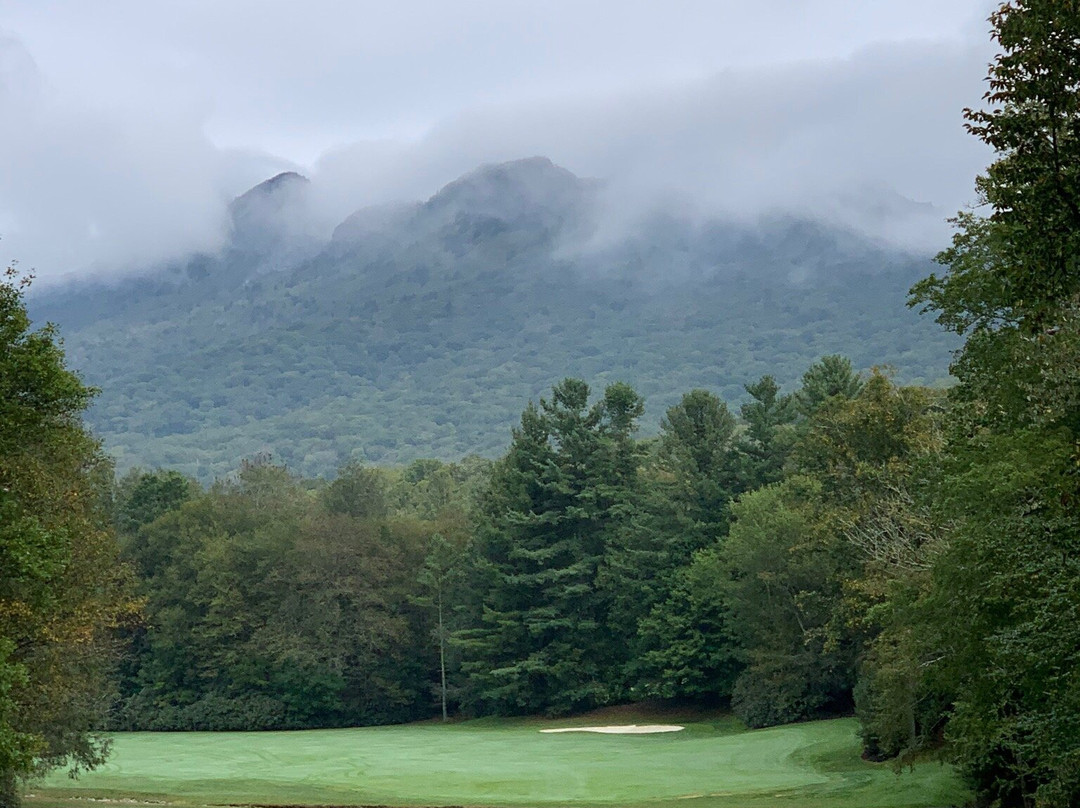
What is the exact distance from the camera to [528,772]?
41.2 meters

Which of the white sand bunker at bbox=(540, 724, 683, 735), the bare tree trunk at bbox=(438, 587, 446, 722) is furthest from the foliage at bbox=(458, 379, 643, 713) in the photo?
the white sand bunker at bbox=(540, 724, 683, 735)

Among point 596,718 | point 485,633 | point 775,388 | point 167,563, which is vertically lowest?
point 596,718

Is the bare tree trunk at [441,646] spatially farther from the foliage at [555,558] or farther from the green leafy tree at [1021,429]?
the green leafy tree at [1021,429]

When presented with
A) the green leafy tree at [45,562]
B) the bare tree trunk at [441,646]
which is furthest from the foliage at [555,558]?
the green leafy tree at [45,562]

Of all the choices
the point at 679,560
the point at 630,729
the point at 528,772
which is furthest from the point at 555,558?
the point at 528,772

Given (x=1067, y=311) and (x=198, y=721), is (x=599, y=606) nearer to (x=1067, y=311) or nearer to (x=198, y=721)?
(x=198, y=721)

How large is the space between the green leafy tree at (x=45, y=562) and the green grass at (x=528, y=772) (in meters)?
3.46

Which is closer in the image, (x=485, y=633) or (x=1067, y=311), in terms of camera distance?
(x=1067, y=311)

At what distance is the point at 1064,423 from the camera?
1677cm

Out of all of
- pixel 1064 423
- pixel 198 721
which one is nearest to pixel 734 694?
pixel 198 721

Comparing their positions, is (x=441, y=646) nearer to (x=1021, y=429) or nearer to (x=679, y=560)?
(x=679, y=560)

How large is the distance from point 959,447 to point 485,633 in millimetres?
50515

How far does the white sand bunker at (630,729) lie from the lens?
6003cm

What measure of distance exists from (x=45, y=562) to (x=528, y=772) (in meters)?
24.9
